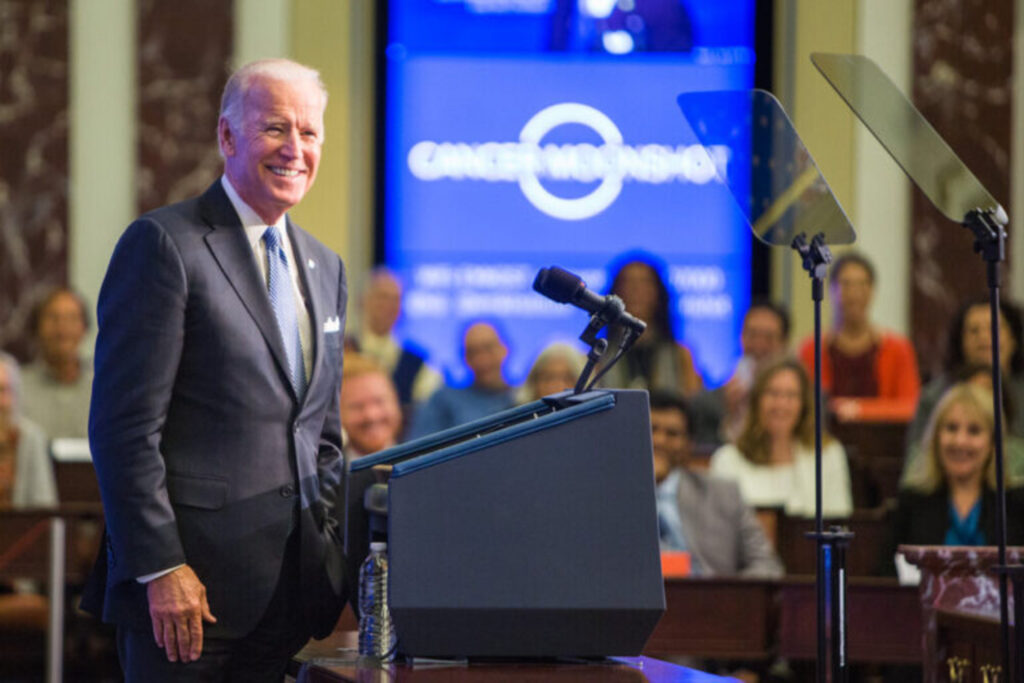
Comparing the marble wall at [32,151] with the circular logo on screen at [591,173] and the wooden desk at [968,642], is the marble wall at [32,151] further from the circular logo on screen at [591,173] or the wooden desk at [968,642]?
the wooden desk at [968,642]

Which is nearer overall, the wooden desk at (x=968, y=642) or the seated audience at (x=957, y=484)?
the wooden desk at (x=968, y=642)

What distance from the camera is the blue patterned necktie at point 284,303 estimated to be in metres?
2.65

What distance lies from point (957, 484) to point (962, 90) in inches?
161

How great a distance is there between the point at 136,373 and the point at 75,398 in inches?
173

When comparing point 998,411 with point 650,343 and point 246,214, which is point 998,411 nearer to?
point 246,214

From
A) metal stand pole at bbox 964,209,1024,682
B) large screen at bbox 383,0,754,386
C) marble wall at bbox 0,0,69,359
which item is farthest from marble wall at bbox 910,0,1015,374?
metal stand pole at bbox 964,209,1024,682

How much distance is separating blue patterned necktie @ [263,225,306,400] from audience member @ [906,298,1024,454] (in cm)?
361

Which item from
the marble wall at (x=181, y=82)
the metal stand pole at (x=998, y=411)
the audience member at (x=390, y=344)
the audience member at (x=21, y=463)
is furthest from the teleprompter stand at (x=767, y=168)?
the marble wall at (x=181, y=82)

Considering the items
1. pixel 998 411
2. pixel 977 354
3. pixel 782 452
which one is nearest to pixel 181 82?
pixel 782 452

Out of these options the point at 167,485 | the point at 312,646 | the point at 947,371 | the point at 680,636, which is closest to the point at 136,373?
the point at 167,485

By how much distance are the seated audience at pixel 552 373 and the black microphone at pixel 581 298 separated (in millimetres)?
3387

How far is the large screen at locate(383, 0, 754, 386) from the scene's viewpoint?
852cm

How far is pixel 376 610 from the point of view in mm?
2428

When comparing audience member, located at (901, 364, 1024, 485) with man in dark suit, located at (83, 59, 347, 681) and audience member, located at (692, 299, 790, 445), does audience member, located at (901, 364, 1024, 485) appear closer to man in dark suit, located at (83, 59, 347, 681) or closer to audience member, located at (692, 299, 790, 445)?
audience member, located at (692, 299, 790, 445)
